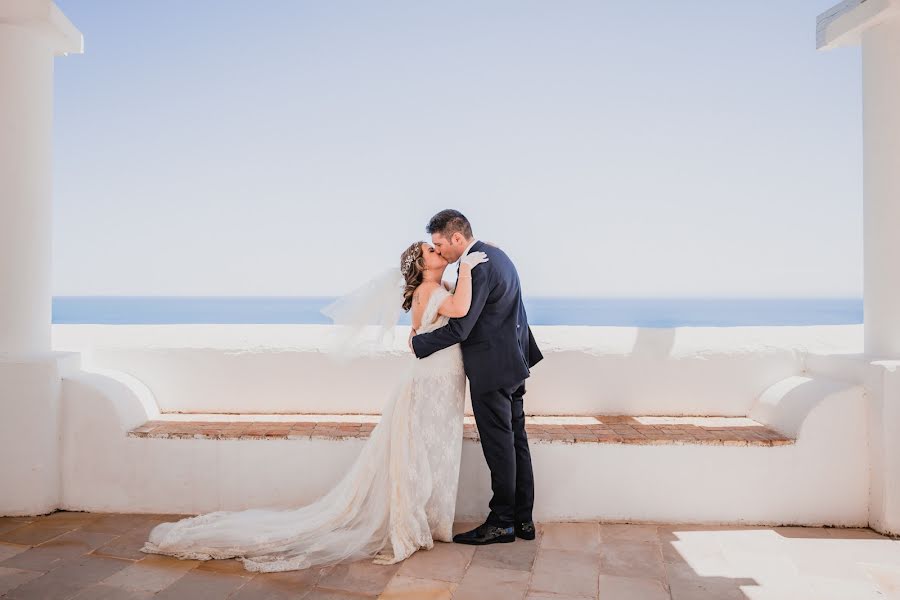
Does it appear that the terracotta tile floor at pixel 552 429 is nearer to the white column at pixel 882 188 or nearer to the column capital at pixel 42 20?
the white column at pixel 882 188

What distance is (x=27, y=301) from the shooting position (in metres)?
4.14

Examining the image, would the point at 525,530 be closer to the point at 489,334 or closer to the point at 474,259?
the point at 489,334

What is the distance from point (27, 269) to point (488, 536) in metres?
3.40

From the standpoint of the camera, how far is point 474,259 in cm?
345

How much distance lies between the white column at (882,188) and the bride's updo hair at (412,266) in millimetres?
2871

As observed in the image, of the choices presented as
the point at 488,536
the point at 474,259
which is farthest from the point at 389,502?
the point at 474,259

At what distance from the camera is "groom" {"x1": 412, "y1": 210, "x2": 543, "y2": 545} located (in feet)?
11.4

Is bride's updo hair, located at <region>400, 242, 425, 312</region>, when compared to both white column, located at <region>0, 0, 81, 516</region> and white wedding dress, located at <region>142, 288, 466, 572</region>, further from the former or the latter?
white column, located at <region>0, 0, 81, 516</region>

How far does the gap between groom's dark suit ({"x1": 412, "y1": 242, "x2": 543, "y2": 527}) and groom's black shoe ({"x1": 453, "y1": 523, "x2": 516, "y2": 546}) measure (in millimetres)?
33

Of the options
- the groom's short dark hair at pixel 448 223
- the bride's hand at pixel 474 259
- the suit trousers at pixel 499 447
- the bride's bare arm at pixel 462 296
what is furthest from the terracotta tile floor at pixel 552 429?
the groom's short dark hair at pixel 448 223

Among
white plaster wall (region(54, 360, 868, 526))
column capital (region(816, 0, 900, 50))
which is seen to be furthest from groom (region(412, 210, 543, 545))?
column capital (region(816, 0, 900, 50))

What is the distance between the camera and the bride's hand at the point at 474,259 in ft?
11.3

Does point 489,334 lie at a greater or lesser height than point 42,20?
lesser

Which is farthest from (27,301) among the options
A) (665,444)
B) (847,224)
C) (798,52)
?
(847,224)
